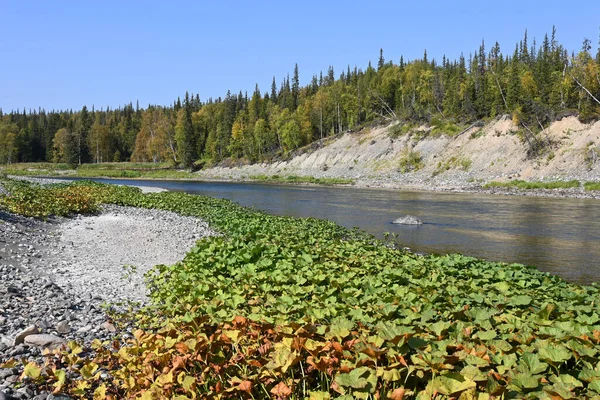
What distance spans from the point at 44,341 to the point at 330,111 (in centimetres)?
11198

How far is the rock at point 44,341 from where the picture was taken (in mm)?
6609

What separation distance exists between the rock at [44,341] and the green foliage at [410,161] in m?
70.6

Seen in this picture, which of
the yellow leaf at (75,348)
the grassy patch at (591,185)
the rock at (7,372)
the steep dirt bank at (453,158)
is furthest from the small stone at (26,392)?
the steep dirt bank at (453,158)

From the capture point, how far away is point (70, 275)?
38.8 feet

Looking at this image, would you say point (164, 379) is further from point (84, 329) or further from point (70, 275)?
point (70, 275)

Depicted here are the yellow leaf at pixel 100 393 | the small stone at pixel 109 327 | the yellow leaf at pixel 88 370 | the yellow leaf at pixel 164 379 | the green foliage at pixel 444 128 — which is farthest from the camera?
the green foliage at pixel 444 128

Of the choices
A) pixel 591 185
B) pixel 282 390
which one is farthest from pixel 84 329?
pixel 591 185

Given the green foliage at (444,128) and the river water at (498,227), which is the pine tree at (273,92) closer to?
the green foliage at (444,128)

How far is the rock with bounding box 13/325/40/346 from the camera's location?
6.60 metres

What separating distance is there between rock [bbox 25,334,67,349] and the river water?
13316 mm

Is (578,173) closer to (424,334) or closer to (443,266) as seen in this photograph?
(443,266)

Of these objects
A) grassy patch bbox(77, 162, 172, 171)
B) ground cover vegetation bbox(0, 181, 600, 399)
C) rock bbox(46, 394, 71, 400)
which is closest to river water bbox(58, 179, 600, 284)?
ground cover vegetation bbox(0, 181, 600, 399)

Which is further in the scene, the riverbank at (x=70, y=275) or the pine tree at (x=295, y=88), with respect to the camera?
the pine tree at (x=295, y=88)

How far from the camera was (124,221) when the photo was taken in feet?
75.3
